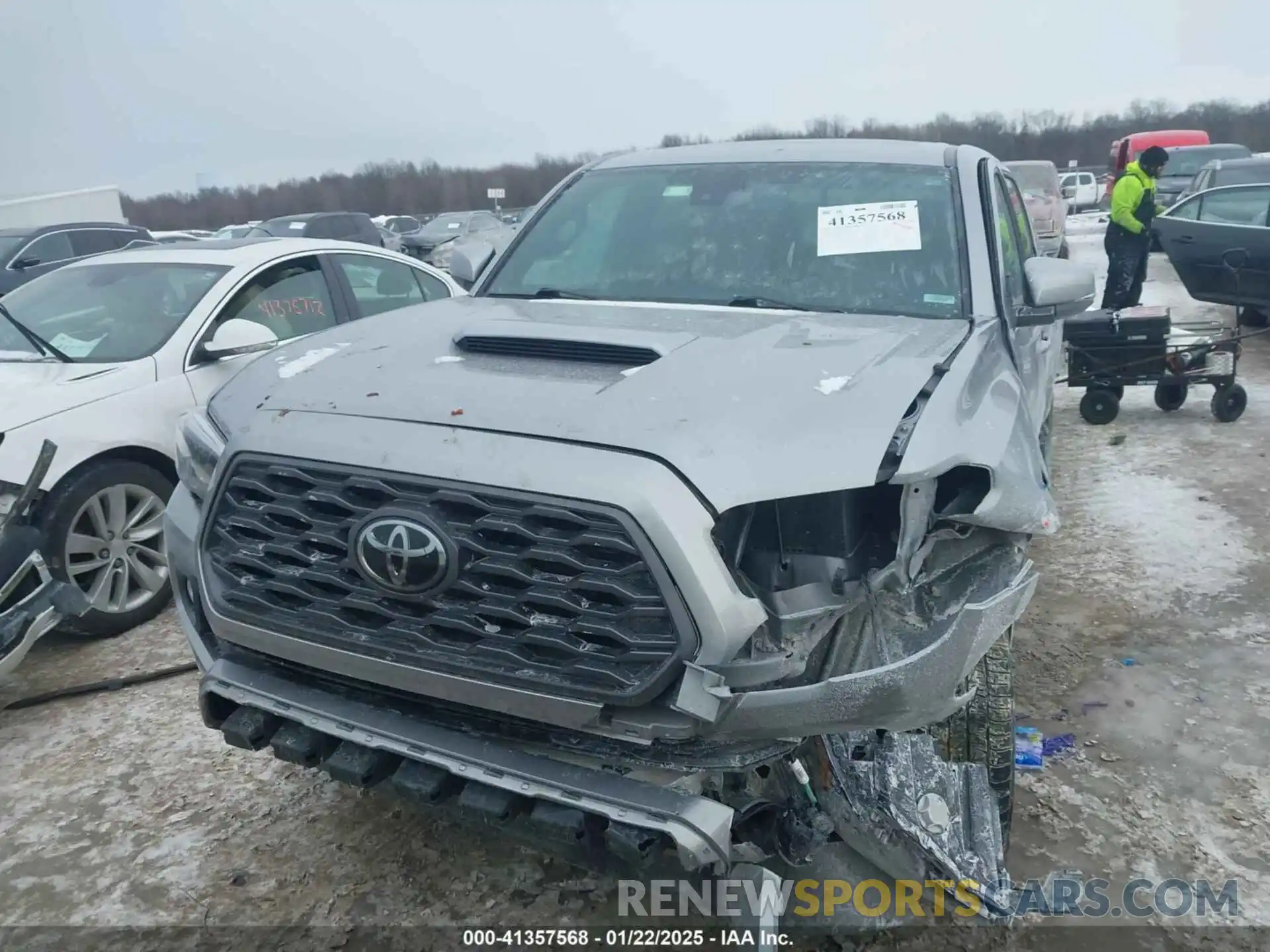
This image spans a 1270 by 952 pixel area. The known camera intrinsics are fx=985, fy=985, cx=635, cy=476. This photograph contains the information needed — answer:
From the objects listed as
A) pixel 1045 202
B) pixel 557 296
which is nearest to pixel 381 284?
pixel 557 296

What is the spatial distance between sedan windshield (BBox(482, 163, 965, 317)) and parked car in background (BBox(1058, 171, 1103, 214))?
30038 millimetres

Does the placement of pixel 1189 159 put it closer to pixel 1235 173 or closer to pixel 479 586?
pixel 1235 173

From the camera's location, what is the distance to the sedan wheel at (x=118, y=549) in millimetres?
4164

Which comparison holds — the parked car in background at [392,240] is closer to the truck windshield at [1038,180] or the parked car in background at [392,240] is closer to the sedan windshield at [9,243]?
the sedan windshield at [9,243]

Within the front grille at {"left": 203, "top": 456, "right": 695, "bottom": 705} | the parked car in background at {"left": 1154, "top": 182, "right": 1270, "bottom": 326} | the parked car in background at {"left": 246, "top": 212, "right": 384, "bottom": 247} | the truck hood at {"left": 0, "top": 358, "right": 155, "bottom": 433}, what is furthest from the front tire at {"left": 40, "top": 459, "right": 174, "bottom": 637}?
the parked car in background at {"left": 246, "top": 212, "right": 384, "bottom": 247}

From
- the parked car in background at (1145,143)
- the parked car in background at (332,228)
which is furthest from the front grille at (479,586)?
the parked car in background at (1145,143)

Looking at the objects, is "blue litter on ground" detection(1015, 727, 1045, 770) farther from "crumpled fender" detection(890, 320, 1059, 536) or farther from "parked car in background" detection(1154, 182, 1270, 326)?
"parked car in background" detection(1154, 182, 1270, 326)

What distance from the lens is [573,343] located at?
2699mm

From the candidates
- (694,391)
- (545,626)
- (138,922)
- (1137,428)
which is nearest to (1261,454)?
(1137,428)

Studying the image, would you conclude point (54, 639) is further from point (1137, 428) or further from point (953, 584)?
point (1137, 428)

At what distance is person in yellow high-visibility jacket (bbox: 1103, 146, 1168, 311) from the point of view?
10414mm

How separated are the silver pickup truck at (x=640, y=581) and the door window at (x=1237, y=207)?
8.69 m

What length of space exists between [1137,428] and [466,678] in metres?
6.71

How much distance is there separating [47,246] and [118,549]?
993 centimetres
